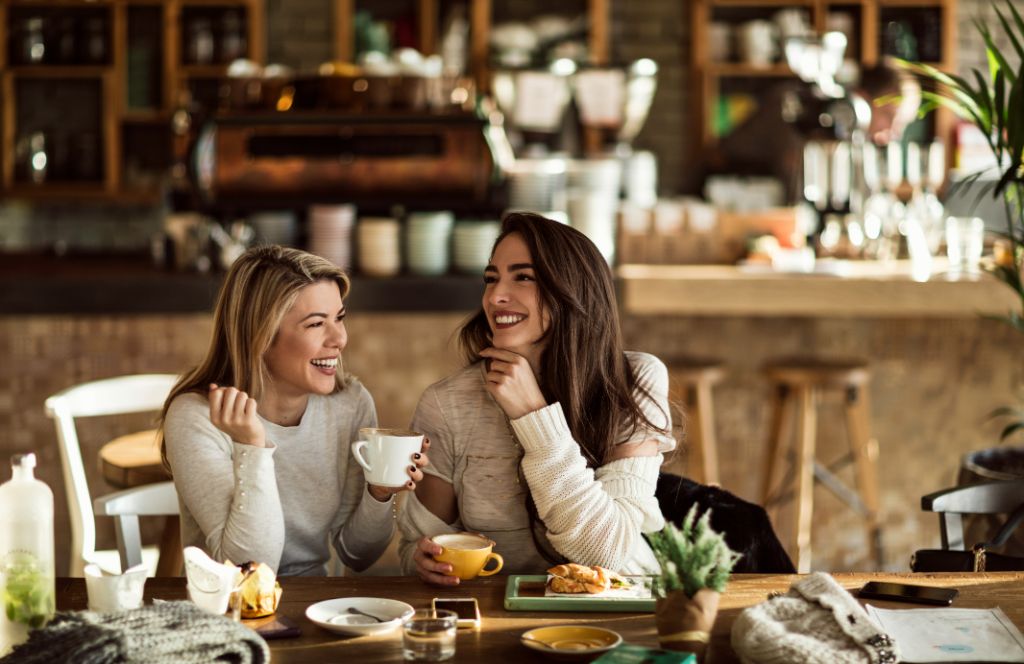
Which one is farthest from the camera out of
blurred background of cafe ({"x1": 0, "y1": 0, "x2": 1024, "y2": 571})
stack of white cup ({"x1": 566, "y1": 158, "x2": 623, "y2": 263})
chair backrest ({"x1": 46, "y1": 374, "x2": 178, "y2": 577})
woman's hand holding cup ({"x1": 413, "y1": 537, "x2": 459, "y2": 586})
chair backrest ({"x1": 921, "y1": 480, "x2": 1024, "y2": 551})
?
stack of white cup ({"x1": 566, "y1": 158, "x2": 623, "y2": 263})

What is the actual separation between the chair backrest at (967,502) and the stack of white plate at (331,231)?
2.33 metres

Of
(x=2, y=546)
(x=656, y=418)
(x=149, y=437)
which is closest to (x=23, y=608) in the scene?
(x=2, y=546)

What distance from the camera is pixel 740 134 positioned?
6.95 m

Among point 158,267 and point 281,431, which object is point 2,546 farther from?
point 158,267

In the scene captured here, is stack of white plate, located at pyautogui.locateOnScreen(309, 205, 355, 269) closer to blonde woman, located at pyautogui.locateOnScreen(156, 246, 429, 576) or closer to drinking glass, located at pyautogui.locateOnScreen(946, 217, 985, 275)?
blonde woman, located at pyautogui.locateOnScreen(156, 246, 429, 576)

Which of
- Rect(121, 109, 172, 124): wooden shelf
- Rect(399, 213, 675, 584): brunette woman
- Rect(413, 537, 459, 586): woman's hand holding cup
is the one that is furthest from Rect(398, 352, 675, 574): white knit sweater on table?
Rect(121, 109, 172, 124): wooden shelf

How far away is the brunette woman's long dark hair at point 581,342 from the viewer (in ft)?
7.45

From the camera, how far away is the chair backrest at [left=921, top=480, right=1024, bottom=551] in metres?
2.46

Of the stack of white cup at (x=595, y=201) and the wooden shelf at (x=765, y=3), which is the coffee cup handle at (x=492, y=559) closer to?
the stack of white cup at (x=595, y=201)

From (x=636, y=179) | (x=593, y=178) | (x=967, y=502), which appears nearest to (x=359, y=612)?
(x=967, y=502)

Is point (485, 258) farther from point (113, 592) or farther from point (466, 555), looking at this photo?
point (113, 592)

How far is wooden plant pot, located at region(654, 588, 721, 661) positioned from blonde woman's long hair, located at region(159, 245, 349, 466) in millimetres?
1018

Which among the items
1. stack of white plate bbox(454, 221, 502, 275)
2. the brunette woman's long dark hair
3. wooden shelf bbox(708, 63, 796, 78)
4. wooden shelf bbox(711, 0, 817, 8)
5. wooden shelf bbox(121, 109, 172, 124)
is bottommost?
the brunette woman's long dark hair

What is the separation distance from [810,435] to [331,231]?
1.80m
